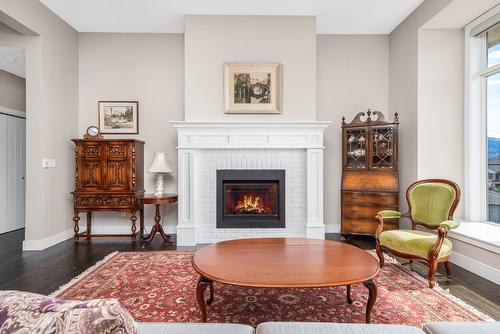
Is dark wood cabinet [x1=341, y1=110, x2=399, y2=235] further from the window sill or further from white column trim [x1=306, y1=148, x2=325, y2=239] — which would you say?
the window sill

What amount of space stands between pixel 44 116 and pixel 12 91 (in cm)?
208

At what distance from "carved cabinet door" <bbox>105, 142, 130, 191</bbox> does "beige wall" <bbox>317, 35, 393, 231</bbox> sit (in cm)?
308

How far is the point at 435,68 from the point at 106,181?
15.8 feet

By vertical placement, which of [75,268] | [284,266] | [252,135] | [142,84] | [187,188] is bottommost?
[75,268]

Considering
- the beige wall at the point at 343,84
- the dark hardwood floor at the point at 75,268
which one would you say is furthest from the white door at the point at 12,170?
the beige wall at the point at 343,84

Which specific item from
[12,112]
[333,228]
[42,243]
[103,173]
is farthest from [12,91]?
[333,228]

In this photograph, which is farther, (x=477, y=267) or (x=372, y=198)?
(x=372, y=198)

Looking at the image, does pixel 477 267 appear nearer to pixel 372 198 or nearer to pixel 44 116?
pixel 372 198

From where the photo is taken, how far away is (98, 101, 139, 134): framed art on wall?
4363mm

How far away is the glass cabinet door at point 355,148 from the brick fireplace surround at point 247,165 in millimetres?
476

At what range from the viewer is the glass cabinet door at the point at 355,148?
3.98m

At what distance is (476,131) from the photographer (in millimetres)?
3438

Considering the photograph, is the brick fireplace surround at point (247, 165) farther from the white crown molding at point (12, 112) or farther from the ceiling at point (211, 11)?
the white crown molding at point (12, 112)

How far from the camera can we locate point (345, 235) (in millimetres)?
4039
